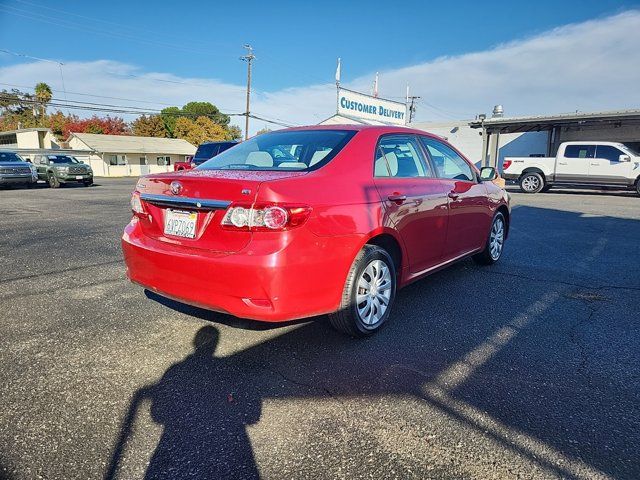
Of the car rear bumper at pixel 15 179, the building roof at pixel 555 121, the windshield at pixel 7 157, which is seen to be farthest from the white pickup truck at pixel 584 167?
the windshield at pixel 7 157

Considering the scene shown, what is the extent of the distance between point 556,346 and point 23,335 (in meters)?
3.97

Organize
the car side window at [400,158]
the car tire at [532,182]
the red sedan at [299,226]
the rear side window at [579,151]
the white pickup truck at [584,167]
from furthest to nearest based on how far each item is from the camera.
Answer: the car tire at [532,182], the rear side window at [579,151], the white pickup truck at [584,167], the car side window at [400,158], the red sedan at [299,226]

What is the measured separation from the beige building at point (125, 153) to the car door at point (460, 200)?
4645cm

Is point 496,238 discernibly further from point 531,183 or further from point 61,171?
point 61,171

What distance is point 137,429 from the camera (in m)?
2.20

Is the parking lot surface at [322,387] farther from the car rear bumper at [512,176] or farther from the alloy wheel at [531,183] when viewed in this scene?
the car rear bumper at [512,176]

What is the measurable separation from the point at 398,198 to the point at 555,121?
21545 millimetres

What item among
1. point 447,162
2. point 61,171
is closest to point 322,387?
point 447,162

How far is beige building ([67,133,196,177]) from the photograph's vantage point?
45000 mm

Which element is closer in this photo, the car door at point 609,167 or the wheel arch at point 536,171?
the car door at point 609,167

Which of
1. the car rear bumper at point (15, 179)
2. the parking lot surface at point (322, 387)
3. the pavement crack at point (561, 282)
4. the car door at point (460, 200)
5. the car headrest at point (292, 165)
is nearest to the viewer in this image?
the parking lot surface at point (322, 387)

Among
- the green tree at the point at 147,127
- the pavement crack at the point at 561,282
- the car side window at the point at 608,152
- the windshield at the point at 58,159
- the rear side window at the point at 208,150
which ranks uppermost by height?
the green tree at the point at 147,127

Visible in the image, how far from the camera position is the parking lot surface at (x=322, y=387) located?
2.00 meters

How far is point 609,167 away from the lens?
16156mm
